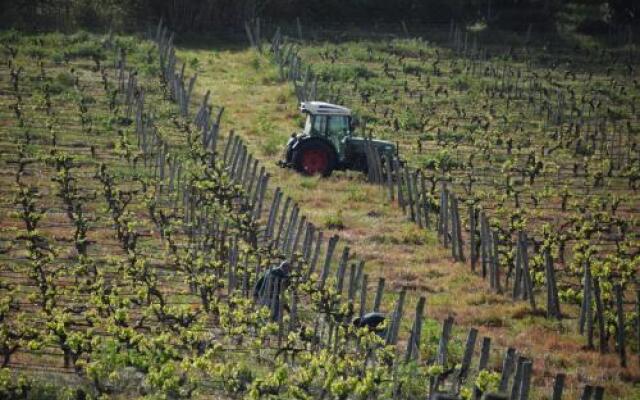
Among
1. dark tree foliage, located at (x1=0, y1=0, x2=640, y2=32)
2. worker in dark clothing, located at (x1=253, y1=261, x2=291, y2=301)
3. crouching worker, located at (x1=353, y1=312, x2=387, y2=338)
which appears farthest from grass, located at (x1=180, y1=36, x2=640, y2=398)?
dark tree foliage, located at (x1=0, y1=0, x2=640, y2=32)

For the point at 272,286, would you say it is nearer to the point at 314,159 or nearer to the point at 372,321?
the point at 372,321

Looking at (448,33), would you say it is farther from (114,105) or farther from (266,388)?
(266,388)

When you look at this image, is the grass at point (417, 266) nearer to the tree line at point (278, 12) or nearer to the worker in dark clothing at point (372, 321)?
the worker in dark clothing at point (372, 321)

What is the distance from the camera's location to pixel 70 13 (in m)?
47.2

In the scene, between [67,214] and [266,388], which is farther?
[67,214]

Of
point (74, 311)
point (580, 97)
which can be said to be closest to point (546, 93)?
point (580, 97)

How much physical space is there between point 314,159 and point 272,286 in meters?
9.50

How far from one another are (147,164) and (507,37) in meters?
26.5

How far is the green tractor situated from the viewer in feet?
85.1

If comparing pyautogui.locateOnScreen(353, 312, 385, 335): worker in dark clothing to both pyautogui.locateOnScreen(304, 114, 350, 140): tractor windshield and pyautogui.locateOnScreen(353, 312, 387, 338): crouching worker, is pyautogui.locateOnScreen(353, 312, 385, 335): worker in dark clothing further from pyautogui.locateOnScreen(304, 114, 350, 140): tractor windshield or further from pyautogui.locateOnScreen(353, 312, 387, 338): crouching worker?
pyautogui.locateOnScreen(304, 114, 350, 140): tractor windshield

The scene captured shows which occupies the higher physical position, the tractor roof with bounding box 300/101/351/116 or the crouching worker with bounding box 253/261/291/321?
the tractor roof with bounding box 300/101/351/116

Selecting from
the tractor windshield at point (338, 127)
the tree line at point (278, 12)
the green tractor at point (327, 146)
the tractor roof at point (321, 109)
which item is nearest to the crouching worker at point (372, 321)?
the green tractor at point (327, 146)

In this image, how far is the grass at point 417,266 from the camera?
51.5 ft

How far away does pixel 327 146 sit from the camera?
85.3ft
